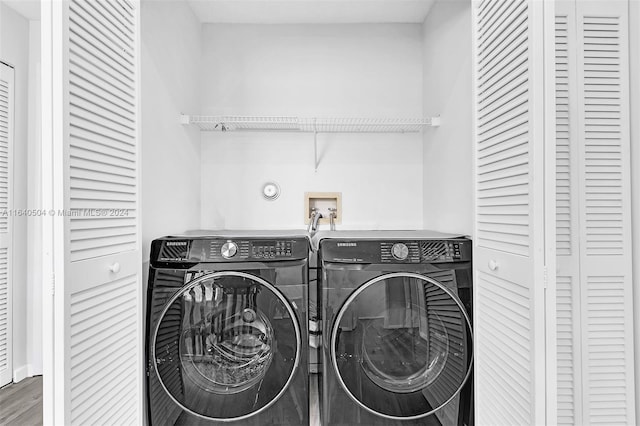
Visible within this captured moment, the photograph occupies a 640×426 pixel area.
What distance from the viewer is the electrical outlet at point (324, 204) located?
8.49 ft

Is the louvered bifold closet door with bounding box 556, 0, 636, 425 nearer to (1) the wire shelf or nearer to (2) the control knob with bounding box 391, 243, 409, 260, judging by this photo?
(2) the control knob with bounding box 391, 243, 409, 260

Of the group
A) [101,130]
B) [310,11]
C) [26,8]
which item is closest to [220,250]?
[101,130]

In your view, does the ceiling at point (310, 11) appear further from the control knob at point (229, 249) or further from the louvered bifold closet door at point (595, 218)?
the control knob at point (229, 249)

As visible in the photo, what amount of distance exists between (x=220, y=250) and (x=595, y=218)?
1.42 metres

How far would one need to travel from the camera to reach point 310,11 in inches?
96.2

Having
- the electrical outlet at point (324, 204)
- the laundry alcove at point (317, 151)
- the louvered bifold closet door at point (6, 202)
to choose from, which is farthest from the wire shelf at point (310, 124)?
the louvered bifold closet door at point (6, 202)

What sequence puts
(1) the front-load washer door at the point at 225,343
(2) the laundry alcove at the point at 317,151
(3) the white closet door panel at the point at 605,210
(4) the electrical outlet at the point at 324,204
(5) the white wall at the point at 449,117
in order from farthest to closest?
1. (4) the electrical outlet at the point at 324,204
2. (5) the white wall at the point at 449,117
3. (1) the front-load washer door at the point at 225,343
4. (3) the white closet door panel at the point at 605,210
5. (2) the laundry alcove at the point at 317,151

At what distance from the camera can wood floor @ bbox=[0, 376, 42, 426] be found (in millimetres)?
1160

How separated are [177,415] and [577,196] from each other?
1.78 m

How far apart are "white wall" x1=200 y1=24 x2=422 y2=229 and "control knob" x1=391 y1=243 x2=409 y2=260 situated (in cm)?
89

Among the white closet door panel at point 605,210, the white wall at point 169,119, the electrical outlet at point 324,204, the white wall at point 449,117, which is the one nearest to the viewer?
the white closet door panel at point 605,210

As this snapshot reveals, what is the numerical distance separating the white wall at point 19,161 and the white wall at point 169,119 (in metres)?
0.60

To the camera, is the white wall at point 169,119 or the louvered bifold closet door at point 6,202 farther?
the white wall at point 169,119

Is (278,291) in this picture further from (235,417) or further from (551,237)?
(551,237)
